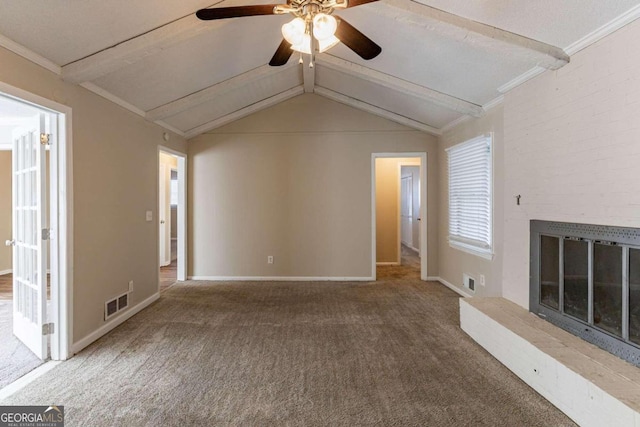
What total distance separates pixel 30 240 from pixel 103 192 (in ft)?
2.24

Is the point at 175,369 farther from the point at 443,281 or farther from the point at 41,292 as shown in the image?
the point at 443,281

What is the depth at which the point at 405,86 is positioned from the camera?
3879 millimetres

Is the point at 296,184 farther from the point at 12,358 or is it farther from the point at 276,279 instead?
the point at 12,358

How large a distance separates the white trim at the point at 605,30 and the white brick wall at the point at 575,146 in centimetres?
4

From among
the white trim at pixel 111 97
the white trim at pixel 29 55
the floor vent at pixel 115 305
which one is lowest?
the floor vent at pixel 115 305

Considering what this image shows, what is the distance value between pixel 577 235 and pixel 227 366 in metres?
2.73

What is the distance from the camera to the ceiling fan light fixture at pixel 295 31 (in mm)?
1912

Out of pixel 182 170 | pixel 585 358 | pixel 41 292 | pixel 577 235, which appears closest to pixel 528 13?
pixel 577 235

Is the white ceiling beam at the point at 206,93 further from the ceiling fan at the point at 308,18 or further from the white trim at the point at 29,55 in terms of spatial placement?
the ceiling fan at the point at 308,18

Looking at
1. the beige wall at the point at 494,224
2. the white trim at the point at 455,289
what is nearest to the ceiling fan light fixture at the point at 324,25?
the beige wall at the point at 494,224

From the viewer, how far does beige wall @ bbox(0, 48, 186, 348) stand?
2.71 meters

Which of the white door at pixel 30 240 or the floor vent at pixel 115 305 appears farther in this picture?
the floor vent at pixel 115 305

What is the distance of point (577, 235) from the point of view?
2.35 meters

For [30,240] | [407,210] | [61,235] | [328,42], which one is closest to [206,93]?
[61,235]
